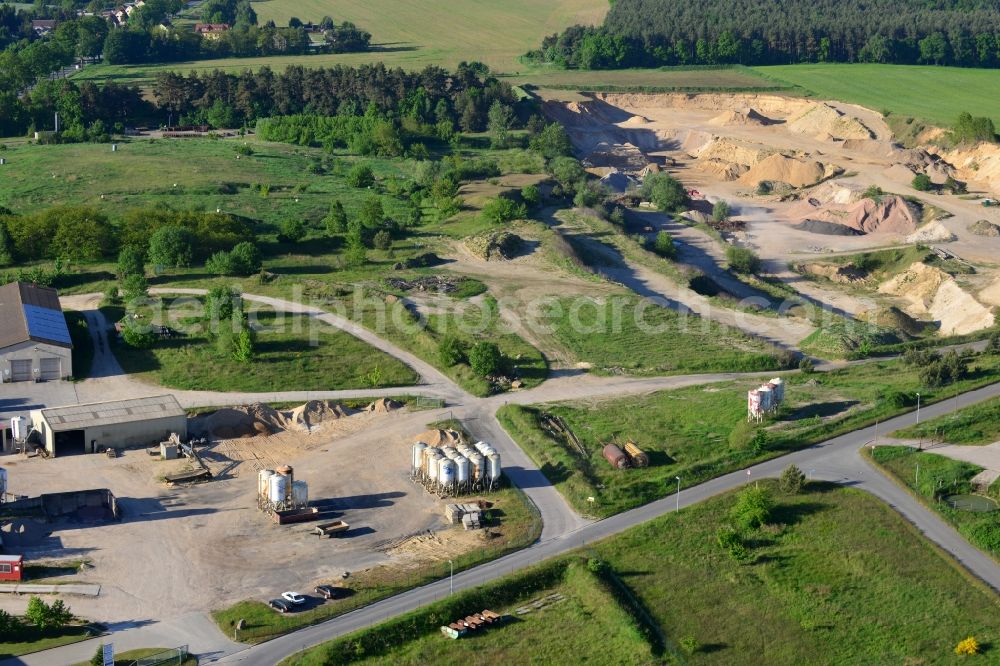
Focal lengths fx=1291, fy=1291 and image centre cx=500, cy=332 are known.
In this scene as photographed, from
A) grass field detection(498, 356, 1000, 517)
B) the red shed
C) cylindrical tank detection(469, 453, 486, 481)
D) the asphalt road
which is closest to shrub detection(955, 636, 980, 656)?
the asphalt road

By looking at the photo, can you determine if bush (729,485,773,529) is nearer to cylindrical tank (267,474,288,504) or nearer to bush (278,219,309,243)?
cylindrical tank (267,474,288,504)

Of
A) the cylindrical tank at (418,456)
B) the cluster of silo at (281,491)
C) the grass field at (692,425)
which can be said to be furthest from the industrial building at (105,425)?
the grass field at (692,425)

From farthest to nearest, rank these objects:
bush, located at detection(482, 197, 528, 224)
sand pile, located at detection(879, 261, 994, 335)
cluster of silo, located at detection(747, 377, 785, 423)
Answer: bush, located at detection(482, 197, 528, 224)
sand pile, located at detection(879, 261, 994, 335)
cluster of silo, located at detection(747, 377, 785, 423)

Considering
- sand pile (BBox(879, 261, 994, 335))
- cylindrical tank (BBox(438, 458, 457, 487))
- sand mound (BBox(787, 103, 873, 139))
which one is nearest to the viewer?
cylindrical tank (BBox(438, 458, 457, 487))

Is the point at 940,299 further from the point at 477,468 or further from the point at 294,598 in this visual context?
the point at 294,598

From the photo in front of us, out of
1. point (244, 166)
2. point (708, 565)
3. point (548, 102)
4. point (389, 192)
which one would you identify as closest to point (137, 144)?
point (244, 166)

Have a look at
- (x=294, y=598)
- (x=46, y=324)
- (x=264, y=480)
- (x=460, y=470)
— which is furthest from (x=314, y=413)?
(x=294, y=598)

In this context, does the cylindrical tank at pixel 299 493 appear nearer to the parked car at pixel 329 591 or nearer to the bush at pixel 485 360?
the parked car at pixel 329 591
